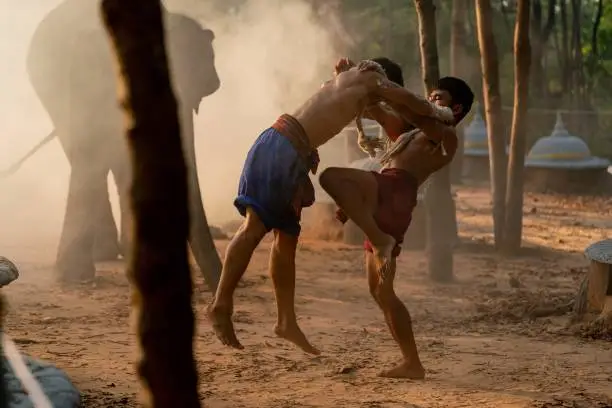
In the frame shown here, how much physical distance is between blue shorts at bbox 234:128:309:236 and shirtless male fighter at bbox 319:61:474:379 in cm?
22

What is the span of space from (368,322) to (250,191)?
322 cm

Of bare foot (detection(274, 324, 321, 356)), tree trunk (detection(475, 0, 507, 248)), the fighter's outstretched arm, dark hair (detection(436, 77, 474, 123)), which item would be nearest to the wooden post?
dark hair (detection(436, 77, 474, 123))

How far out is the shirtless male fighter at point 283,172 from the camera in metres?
5.37

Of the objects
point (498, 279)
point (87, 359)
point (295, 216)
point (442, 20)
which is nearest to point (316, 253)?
point (498, 279)

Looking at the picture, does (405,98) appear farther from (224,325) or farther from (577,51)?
(577,51)

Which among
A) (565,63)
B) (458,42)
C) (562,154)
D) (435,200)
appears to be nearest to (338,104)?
(435,200)

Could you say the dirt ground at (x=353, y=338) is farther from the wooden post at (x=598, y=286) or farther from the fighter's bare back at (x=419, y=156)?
the fighter's bare back at (x=419, y=156)

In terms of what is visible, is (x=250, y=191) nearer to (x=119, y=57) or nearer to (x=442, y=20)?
(x=119, y=57)

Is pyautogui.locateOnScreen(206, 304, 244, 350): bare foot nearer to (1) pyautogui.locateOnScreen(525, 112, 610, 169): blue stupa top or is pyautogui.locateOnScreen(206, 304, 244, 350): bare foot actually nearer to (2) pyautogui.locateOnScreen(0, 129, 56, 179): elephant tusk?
(2) pyautogui.locateOnScreen(0, 129, 56, 179): elephant tusk

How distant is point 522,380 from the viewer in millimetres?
6242

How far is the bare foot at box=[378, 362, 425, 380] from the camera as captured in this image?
617 centimetres

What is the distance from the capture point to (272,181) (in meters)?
5.49

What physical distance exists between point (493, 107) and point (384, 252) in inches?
264

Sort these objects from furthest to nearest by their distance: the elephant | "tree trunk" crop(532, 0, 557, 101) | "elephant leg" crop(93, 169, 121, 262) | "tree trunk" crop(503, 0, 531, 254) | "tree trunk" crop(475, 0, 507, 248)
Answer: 1. "tree trunk" crop(532, 0, 557, 101)
2. "tree trunk" crop(503, 0, 531, 254)
3. "tree trunk" crop(475, 0, 507, 248)
4. "elephant leg" crop(93, 169, 121, 262)
5. the elephant
